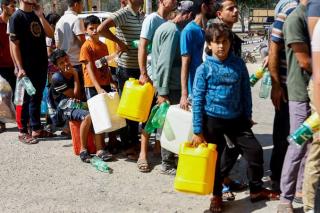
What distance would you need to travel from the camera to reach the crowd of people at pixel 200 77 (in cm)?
361

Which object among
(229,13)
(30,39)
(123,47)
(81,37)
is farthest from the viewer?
(81,37)

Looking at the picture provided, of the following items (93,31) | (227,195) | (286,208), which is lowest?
(227,195)

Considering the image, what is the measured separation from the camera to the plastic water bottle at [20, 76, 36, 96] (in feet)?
19.9

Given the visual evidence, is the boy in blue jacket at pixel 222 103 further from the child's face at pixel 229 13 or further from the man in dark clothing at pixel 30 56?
the man in dark clothing at pixel 30 56

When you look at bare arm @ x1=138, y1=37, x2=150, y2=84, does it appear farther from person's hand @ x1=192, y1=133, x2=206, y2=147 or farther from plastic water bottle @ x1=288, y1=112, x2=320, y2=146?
plastic water bottle @ x1=288, y1=112, x2=320, y2=146

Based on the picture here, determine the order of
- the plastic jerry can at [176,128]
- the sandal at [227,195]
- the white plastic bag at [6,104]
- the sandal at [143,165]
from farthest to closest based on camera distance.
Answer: the white plastic bag at [6,104]
the sandal at [143,165]
the plastic jerry can at [176,128]
the sandal at [227,195]

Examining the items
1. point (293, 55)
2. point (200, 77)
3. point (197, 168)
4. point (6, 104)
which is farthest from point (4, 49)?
point (293, 55)

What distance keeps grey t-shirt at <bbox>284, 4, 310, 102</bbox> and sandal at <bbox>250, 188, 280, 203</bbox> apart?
958 mm

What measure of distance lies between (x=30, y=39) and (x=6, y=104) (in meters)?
1.29

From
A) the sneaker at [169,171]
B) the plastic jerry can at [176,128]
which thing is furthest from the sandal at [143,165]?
the plastic jerry can at [176,128]

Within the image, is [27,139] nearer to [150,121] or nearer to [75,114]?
[75,114]

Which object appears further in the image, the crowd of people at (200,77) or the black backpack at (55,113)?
the black backpack at (55,113)

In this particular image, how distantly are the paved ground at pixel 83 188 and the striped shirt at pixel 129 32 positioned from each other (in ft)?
3.85

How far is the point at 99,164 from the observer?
5.16 m
